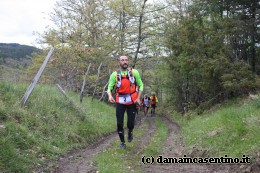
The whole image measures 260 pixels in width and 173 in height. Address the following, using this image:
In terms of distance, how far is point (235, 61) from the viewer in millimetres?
14852

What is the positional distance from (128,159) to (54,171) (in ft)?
6.02

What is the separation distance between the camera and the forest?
1526 cm

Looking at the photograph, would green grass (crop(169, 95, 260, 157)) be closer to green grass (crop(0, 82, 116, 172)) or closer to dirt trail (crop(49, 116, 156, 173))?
dirt trail (crop(49, 116, 156, 173))

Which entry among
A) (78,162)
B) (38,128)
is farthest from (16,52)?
(78,162)

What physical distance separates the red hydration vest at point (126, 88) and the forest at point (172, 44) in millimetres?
7875

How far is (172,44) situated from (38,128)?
14.6 m

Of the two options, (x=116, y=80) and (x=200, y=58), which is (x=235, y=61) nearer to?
(x=200, y=58)

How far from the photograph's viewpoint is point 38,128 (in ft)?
27.7

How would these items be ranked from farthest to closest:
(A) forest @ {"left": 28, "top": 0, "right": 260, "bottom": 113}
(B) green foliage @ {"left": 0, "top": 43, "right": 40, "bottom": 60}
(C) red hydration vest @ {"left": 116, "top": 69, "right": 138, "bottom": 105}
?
(B) green foliage @ {"left": 0, "top": 43, "right": 40, "bottom": 60}, (A) forest @ {"left": 28, "top": 0, "right": 260, "bottom": 113}, (C) red hydration vest @ {"left": 116, "top": 69, "right": 138, "bottom": 105}

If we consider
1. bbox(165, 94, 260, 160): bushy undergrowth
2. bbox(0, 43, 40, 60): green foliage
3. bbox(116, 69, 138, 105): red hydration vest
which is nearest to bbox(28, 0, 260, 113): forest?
bbox(165, 94, 260, 160): bushy undergrowth

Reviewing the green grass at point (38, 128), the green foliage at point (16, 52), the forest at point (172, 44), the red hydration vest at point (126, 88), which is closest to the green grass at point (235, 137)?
the red hydration vest at point (126, 88)

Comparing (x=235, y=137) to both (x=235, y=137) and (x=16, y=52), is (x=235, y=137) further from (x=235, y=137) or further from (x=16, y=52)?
(x=16, y=52)

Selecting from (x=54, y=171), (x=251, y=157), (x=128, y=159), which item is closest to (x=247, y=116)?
(x=251, y=157)

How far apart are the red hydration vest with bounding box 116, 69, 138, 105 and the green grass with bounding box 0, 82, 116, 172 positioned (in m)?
2.27
